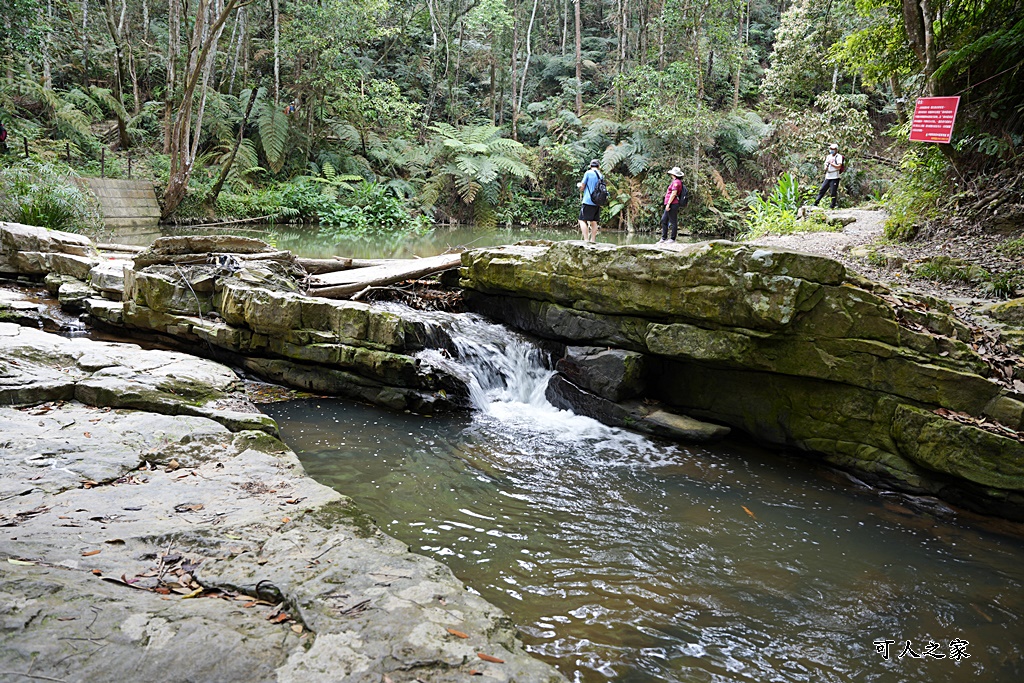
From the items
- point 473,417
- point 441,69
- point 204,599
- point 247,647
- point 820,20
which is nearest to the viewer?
point 247,647

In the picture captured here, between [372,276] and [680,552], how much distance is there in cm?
Result: 632

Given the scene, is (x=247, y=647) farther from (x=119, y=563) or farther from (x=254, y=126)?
(x=254, y=126)

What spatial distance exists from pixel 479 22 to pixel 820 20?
12.7 metres

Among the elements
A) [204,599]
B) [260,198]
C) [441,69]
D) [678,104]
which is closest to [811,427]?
[204,599]

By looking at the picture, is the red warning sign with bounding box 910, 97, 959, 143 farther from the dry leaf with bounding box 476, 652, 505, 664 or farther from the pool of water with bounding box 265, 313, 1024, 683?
the dry leaf with bounding box 476, 652, 505, 664

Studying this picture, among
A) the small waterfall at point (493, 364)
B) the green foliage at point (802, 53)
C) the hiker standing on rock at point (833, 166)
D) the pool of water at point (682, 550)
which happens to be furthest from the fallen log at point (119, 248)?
the green foliage at point (802, 53)

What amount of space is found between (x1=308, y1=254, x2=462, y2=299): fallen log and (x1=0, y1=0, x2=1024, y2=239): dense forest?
8219 millimetres

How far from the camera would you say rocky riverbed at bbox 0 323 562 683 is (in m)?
2.09

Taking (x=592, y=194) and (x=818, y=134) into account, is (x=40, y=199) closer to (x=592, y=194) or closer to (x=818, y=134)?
(x=592, y=194)

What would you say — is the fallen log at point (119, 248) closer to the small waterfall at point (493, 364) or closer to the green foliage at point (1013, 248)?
the small waterfall at point (493, 364)

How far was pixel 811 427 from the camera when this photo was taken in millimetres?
6355

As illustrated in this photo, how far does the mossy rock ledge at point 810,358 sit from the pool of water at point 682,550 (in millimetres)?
365

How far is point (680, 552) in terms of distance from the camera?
14.4ft

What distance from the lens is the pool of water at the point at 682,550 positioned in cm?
339
